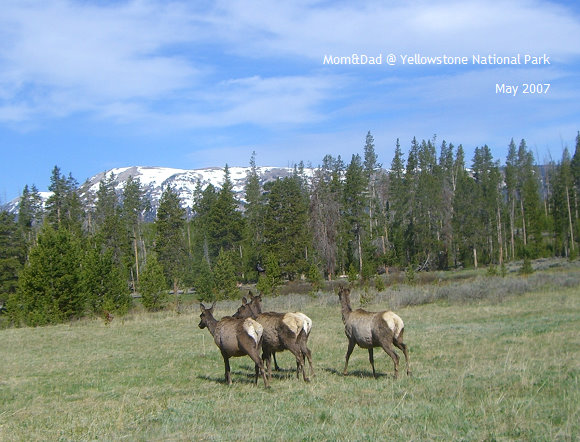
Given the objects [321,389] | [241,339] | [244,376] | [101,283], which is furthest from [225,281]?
[321,389]

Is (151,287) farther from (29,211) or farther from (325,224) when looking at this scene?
(29,211)

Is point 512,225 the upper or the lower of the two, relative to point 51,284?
upper

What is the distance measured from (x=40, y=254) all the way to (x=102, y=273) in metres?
4.78

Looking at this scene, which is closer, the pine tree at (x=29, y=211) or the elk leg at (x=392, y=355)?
the elk leg at (x=392, y=355)

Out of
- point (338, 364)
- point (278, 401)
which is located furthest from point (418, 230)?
point (278, 401)

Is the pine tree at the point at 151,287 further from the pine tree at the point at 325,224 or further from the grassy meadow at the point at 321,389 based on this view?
the pine tree at the point at 325,224

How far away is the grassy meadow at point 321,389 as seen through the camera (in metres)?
7.21

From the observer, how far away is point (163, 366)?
1509 cm

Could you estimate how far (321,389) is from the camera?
10.2m

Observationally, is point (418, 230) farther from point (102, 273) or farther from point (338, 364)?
point (338, 364)

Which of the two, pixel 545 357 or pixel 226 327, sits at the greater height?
pixel 226 327

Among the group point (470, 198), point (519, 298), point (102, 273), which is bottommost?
point (519, 298)

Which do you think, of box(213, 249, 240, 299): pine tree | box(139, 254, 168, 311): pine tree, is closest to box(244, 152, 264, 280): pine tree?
box(213, 249, 240, 299): pine tree

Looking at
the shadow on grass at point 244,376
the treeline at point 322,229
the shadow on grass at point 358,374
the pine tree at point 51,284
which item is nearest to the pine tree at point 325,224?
the treeline at point 322,229
